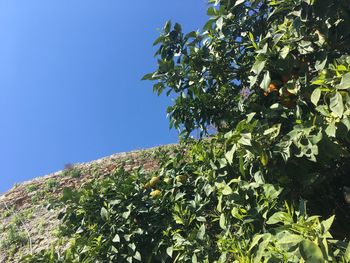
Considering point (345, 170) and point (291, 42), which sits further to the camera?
point (345, 170)

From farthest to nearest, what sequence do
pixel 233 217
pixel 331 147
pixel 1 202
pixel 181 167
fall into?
pixel 1 202 → pixel 181 167 → pixel 233 217 → pixel 331 147

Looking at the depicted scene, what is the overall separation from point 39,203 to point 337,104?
24.3 feet

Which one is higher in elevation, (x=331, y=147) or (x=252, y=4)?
(x=252, y=4)

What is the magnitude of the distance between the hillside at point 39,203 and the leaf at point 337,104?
12.7ft

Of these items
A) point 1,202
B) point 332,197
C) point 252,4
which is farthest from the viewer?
point 1,202

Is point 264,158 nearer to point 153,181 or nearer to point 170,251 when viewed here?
point 170,251

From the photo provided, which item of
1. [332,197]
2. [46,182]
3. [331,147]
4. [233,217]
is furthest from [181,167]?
[46,182]

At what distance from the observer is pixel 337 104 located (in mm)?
1767

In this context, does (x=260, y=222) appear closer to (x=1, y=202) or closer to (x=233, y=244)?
(x=233, y=244)

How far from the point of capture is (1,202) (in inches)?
358

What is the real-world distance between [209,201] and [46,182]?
7605 millimetres

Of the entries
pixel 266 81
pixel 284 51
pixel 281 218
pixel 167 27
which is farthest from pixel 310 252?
A: pixel 167 27

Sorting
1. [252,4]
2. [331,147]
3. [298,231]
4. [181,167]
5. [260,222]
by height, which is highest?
[252,4]

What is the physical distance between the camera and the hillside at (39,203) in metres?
6.36
